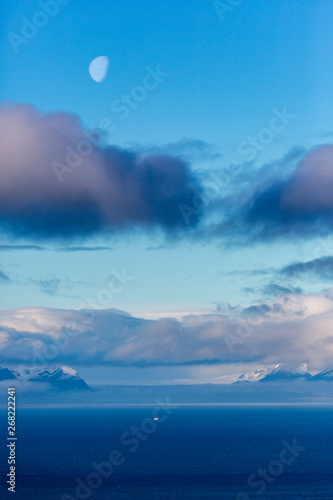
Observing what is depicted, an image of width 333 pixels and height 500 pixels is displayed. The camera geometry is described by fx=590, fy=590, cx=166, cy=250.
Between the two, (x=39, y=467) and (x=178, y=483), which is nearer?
(x=178, y=483)

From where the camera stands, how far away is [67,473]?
145375 millimetres

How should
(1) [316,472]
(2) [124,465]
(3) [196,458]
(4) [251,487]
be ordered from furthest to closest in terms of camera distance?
(3) [196,458] → (2) [124,465] → (1) [316,472] → (4) [251,487]

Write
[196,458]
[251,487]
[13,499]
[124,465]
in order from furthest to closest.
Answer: [196,458] → [124,465] → [251,487] → [13,499]

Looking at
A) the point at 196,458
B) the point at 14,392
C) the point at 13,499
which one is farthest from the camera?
the point at 196,458

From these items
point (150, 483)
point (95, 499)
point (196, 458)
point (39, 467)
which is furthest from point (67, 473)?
point (196, 458)

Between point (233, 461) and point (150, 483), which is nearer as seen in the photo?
point (150, 483)

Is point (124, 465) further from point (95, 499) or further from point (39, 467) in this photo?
point (95, 499)

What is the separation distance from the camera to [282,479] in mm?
138750

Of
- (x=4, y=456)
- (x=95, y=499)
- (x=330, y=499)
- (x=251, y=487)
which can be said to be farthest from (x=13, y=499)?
(x=4, y=456)

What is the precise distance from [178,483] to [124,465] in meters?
34.7

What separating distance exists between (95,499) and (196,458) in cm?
7076

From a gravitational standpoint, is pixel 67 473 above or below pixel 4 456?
below

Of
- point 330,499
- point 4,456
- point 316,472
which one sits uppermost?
point 4,456

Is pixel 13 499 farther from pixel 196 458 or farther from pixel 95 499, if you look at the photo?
pixel 196 458
